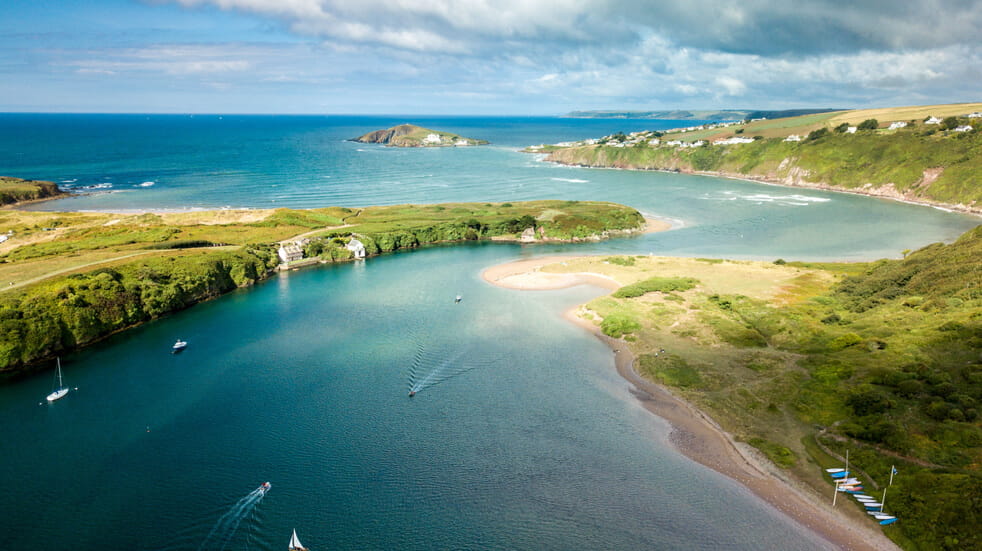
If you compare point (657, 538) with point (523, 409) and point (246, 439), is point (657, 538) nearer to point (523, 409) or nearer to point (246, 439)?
point (523, 409)

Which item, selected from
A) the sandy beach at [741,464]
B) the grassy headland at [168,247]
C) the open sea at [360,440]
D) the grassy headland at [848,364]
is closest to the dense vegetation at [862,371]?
the grassy headland at [848,364]

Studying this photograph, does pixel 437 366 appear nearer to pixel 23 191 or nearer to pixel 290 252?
pixel 290 252

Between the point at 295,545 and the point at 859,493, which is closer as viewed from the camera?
the point at 295,545

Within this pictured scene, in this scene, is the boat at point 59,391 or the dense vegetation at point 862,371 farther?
the boat at point 59,391

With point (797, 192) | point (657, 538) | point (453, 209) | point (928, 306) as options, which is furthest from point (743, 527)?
point (797, 192)

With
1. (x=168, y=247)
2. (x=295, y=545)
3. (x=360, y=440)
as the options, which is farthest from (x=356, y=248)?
(x=295, y=545)

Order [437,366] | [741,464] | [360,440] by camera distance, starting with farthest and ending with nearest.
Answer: [437,366] → [360,440] → [741,464]

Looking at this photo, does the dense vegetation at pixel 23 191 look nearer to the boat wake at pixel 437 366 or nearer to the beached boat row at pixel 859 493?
the boat wake at pixel 437 366
